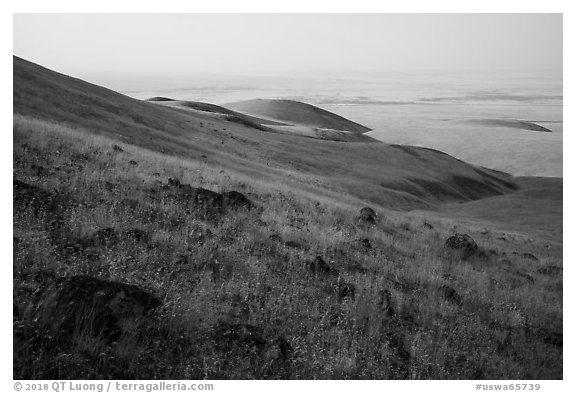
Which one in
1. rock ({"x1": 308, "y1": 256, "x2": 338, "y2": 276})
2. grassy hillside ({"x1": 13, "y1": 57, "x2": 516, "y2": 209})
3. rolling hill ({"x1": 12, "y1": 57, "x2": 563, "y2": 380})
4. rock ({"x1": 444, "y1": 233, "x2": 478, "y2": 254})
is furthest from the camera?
grassy hillside ({"x1": 13, "y1": 57, "x2": 516, "y2": 209})

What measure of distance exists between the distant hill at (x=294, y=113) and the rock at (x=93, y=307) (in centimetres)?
14323

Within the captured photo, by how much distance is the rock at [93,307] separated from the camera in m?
5.67

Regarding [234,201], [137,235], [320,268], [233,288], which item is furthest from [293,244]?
[137,235]

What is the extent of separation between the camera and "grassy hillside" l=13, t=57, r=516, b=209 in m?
33.4

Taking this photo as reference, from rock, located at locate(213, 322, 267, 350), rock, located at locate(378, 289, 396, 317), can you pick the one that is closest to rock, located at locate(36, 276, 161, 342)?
rock, located at locate(213, 322, 267, 350)

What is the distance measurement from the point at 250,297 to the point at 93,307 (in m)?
2.89

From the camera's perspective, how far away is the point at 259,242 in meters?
11.3

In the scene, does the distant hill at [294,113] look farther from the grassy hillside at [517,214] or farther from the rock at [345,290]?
the rock at [345,290]

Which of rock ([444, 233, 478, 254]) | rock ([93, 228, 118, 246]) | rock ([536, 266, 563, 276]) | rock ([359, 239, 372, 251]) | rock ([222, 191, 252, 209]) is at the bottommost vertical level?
rock ([536, 266, 563, 276])

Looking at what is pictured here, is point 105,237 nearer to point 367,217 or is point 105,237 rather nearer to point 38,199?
point 38,199

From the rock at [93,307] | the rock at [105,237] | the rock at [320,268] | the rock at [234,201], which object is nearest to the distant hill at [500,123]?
the rock at [234,201]

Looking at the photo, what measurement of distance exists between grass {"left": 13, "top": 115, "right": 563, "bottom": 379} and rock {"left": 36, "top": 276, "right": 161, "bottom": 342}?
0.12 m

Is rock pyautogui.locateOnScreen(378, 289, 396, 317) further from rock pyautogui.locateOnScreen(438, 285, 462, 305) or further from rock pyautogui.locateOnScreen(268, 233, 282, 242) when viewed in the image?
rock pyautogui.locateOnScreen(268, 233, 282, 242)

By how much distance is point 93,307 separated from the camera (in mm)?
5906
